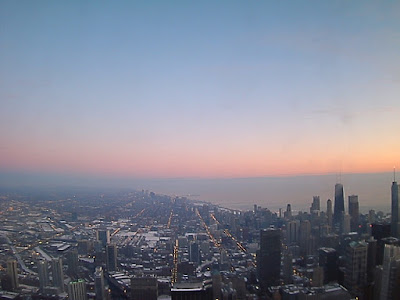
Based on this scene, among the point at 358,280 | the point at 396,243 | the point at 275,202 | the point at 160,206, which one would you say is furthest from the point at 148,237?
the point at 396,243

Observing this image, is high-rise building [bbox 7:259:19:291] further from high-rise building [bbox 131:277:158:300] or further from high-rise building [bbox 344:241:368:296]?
high-rise building [bbox 344:241:368:296]

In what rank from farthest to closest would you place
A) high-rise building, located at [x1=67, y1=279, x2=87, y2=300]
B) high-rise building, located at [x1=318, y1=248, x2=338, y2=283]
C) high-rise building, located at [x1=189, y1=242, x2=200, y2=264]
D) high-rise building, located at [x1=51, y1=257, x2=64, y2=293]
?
high-rise building, located at [x1=189, y1=242, x2=200, y2=264] < high-rise building, located at [x1=318, y1=248, x2=338, y2=283] < high-rise building, located at [x1=51, y1=257, x2=64, y2=293] < high-rise building, located at [x1=67, y1=279, x2=87, y2=300]

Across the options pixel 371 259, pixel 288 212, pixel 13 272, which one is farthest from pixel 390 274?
pixel 13 272

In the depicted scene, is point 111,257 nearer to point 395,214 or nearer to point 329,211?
point 329,211

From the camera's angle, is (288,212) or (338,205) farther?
(288,212)

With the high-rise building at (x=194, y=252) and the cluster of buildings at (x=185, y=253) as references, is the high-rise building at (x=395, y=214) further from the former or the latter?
the high-rise building at (x=194, y=252)

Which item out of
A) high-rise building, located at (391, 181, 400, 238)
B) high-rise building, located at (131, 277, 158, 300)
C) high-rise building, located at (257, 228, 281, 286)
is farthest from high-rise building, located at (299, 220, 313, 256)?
high-rise building, located at (131, 277, 158, 300)

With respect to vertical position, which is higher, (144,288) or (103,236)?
(103,236)

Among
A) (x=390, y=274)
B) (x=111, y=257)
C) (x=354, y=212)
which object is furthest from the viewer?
(x=111, y=257)
